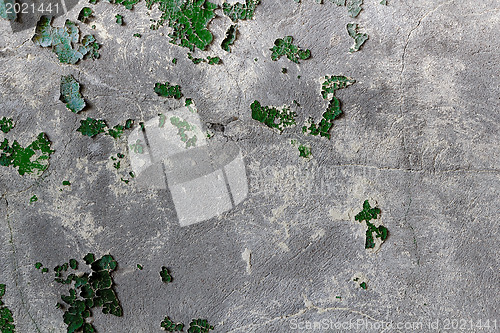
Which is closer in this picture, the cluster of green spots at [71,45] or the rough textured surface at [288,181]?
the rough textured surface at [288,181]

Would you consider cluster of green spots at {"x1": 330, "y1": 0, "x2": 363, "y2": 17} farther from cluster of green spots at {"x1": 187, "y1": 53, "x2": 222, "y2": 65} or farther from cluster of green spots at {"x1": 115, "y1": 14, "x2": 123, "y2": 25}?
cluster of green spots at {"x1": 115, "y1": 14, "x2": 123, "y2": 25}

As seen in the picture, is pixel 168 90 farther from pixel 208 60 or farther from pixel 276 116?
pixel 276 116

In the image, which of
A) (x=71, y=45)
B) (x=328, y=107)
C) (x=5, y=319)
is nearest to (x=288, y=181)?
(x=328, y=107)

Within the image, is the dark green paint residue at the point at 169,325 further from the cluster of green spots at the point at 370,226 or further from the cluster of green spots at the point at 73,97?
the cluster of green spots at the point at 73,97

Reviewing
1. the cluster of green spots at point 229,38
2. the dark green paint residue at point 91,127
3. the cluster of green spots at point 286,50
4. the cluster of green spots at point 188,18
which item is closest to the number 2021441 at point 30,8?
the cluster of green spots at point 188,18

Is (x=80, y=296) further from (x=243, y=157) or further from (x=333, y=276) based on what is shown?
(x=333, y=276)

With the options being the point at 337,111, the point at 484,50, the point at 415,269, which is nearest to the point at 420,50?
the point at 484,50
